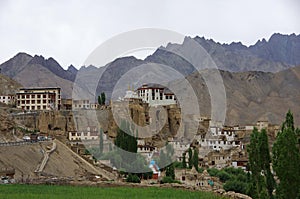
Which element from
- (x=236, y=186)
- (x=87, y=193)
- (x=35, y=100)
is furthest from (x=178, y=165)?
(x=87, y=193)

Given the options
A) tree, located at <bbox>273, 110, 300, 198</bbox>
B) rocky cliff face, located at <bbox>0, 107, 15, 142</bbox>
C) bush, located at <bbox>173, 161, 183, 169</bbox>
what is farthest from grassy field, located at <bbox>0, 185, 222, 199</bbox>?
bush, located at <bbox>173, 161, 183, 169</bbox>

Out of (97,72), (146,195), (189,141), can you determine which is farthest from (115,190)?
(97,72)

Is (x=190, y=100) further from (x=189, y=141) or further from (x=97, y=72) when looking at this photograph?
(x=189, y=141)

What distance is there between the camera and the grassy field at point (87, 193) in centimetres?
2105

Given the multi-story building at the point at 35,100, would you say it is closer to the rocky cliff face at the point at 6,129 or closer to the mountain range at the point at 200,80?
the rocky cliff face at the point at 6,129

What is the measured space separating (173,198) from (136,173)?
15962 mm

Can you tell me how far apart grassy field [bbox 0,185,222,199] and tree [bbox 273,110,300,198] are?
269 cm

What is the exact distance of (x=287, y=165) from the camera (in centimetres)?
2072

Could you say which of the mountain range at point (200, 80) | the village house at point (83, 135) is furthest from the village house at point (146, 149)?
the mountain range at point (200, 80)

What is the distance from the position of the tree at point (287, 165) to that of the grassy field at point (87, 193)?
2.69 m

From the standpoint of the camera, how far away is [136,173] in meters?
37.3

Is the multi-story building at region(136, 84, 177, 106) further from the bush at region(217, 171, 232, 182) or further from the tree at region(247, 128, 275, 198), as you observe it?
the tree at region(247, 128, 275, 198)

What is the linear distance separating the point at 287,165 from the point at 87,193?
27.7 feet

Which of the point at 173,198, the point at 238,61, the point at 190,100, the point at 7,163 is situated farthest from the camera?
the point at 238,61
